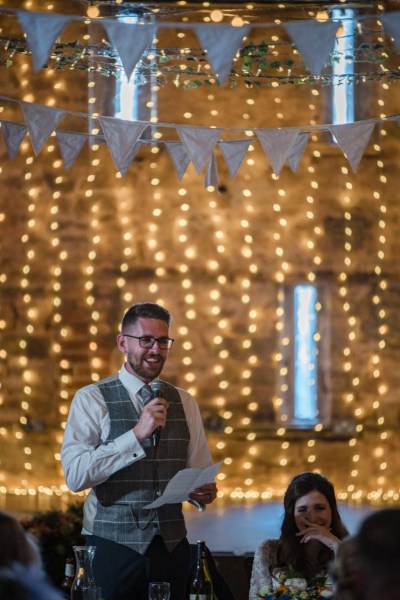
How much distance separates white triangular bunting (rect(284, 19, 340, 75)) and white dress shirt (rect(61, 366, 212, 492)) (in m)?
1.45

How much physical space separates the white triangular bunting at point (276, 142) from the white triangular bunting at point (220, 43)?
189 cm

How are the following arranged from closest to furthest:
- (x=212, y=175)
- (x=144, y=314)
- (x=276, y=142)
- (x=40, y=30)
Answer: (x=144, y=314)
(x=40, y=30)
(x=276, y=142)
(x=212, y=175)

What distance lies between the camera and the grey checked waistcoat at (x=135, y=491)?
365cm

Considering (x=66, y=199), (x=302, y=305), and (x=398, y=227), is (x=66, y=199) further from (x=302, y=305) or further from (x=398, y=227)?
(x=398, y=227)

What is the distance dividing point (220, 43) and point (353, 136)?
207 centimetres

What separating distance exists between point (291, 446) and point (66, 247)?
8.80 ft

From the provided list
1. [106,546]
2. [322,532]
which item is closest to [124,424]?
[106,546]

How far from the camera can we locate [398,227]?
10.2 m

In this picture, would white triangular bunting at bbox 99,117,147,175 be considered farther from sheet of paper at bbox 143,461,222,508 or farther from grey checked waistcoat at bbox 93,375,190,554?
sheet of paper at bbox 143,461,222,508

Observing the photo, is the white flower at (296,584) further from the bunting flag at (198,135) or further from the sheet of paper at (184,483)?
the bunting flag at (198,135)

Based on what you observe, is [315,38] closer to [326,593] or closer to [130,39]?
[130,39]

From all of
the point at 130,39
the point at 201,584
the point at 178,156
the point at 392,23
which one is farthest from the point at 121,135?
the point at 201,584

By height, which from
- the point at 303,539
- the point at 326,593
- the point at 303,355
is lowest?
the point at 326,593

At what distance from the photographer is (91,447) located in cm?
368
